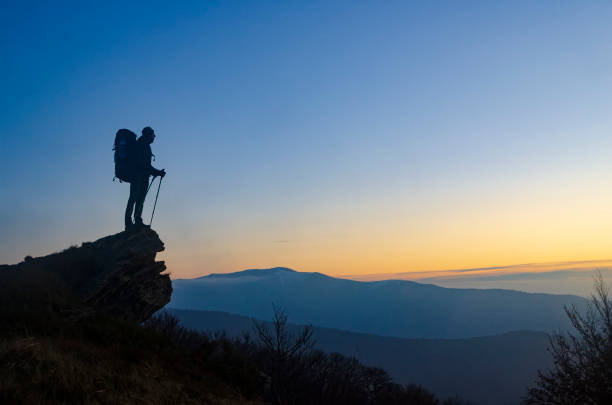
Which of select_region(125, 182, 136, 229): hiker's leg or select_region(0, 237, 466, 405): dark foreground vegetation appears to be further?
select_region(125, 182, 136, 229): hiker's leg

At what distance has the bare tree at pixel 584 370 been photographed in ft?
59.7

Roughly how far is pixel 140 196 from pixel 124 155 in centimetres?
174

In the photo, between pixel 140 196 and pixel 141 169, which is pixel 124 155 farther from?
pixel 140 196

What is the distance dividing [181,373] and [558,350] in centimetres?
2071

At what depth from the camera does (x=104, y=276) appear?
13477 millimetres

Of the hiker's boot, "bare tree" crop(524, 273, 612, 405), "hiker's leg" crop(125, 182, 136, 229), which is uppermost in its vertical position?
"hiker's leg" crop(125, 182, 136, 229)

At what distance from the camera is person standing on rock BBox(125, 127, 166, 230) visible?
15.0 metres

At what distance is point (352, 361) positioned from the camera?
59.0 m

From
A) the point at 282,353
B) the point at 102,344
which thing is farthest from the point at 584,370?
the point at 102,344

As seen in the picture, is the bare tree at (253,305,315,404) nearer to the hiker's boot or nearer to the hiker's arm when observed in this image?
the hiker's boot

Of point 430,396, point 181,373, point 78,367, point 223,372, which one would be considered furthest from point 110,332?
point 430,396

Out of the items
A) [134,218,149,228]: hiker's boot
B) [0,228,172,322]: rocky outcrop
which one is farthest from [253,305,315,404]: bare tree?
[134,218,149,228]: hiker's boot

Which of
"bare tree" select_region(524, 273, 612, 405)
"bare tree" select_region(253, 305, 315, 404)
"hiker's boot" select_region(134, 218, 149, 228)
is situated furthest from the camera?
"bare tree" select_region(524, 273, 612, 405)

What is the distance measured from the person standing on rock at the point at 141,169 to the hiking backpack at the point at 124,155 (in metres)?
0.12
